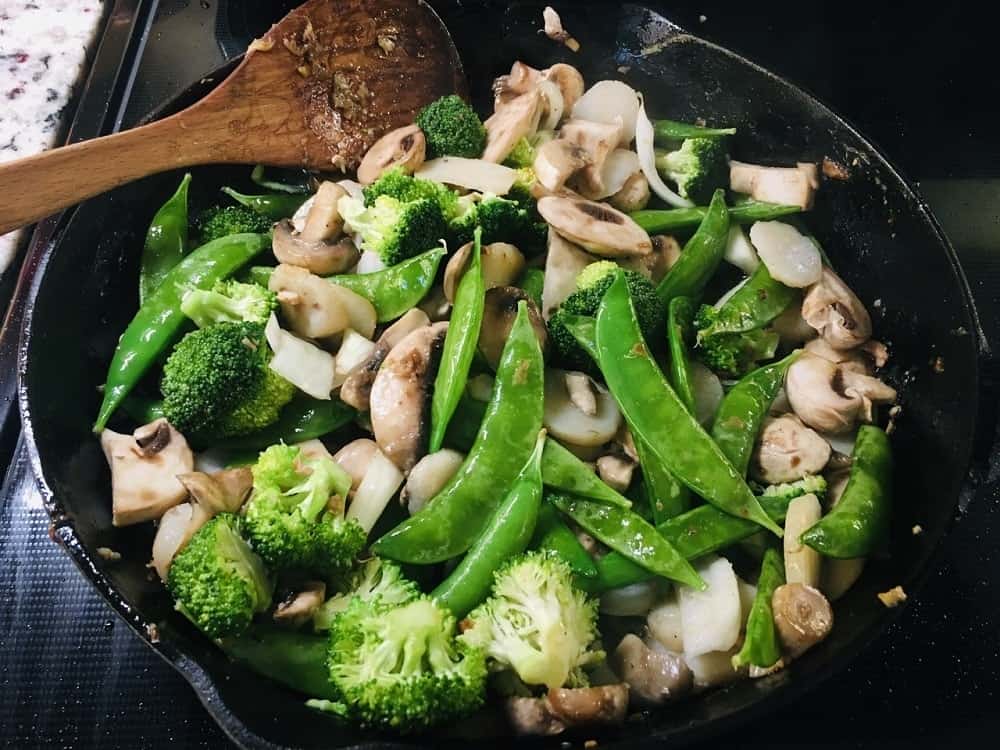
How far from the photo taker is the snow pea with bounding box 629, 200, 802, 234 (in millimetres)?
2404

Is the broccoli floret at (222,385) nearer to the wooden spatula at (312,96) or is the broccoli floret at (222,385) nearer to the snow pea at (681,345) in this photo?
the wooden spatula at (312,96)

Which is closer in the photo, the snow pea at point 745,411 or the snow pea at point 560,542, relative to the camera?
the snow pea at point 560,542

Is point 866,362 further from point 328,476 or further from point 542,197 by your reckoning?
point 328,476

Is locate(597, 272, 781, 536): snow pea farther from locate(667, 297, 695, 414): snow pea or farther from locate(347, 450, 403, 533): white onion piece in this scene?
locate(347, 450, 403, 533): white onion piece

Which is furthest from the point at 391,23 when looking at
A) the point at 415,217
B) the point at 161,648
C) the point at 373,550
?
→ the point at 161,648

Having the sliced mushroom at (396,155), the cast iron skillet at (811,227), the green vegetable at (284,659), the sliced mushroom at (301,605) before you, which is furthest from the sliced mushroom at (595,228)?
the green vegetable at (284,659)

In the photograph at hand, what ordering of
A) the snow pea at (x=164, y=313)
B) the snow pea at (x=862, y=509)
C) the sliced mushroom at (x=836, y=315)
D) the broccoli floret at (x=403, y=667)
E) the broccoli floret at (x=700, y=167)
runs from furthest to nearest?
the broccoli floret at (x=700, y=167), the sliced mushroom at (x=836, y=315), the snow pea at (x=164, y=313), the snow pea at (x=862, y=509), the broccoli floret at (x=403, y=667)

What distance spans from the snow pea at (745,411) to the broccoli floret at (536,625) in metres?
0.54

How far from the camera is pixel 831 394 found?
208 cm

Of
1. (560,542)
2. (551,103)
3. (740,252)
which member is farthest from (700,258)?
(560,542)

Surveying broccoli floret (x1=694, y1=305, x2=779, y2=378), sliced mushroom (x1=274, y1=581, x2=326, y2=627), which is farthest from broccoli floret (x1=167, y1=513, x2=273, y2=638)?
broccoli floret (x1=694, y1=305, x2=779, y2=378)

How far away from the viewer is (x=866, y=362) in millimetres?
2256

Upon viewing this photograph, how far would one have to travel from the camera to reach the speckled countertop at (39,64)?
3033 millimetres

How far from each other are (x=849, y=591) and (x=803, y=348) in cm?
74
